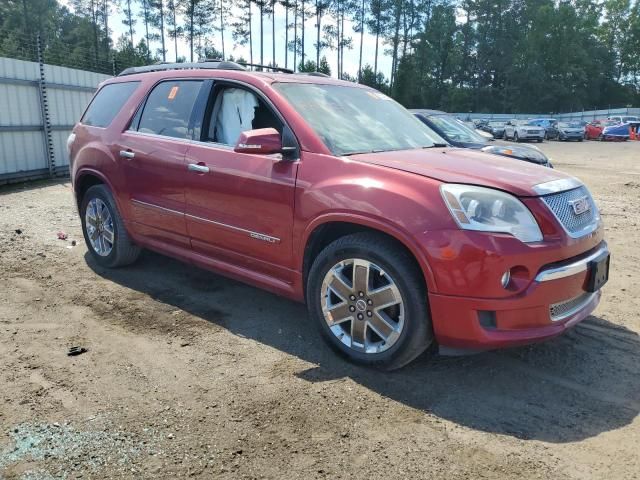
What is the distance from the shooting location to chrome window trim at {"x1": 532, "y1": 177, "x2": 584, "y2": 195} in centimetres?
319

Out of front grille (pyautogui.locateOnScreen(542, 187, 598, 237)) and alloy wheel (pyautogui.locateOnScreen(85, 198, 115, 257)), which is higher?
front grille (pyautogui.locateOnScreen(542, 187, 598, 237))

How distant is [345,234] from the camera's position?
3.59 metres

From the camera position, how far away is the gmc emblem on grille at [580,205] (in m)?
3.35

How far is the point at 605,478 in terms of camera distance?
246cm

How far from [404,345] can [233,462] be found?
121 centimetres

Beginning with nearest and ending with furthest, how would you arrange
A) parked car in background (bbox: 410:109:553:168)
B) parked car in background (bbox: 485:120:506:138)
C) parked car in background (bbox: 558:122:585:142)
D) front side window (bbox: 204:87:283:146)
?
front side window (bbox: 204:87:283:146) → parked car in background (bbox: 410:109:553:168) → parked car in background (bbox: 558:122:585:142) → parked car in background (bbox: 485:120:506:138)

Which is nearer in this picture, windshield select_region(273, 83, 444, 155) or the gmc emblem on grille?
the gmc emblem on grille

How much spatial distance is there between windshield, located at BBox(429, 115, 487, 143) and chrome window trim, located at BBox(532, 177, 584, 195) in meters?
6.09

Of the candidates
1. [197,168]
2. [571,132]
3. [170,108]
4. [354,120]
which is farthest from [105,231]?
[571,132]

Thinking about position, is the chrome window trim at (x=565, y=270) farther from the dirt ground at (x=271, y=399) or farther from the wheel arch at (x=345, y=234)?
the dirt ground at (x=271, y=399)

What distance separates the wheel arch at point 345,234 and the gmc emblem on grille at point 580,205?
1041 mm

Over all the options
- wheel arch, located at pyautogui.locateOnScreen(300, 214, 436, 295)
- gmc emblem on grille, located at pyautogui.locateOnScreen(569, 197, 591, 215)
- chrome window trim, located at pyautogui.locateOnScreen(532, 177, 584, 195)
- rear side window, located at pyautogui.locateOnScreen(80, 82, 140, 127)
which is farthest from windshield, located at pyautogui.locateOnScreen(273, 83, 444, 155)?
rear side window, located at pyautogui.locateOnScreen(80, 82, 140, 127)

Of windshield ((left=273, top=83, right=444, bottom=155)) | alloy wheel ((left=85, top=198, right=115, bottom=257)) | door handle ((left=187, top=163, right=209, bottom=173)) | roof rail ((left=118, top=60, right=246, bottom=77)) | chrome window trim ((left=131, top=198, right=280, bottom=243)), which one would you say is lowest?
alloy wheel ((left=85, top=198, right=115, bottom=257))

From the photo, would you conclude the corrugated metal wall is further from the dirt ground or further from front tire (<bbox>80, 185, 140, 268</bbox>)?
the dirt ground
